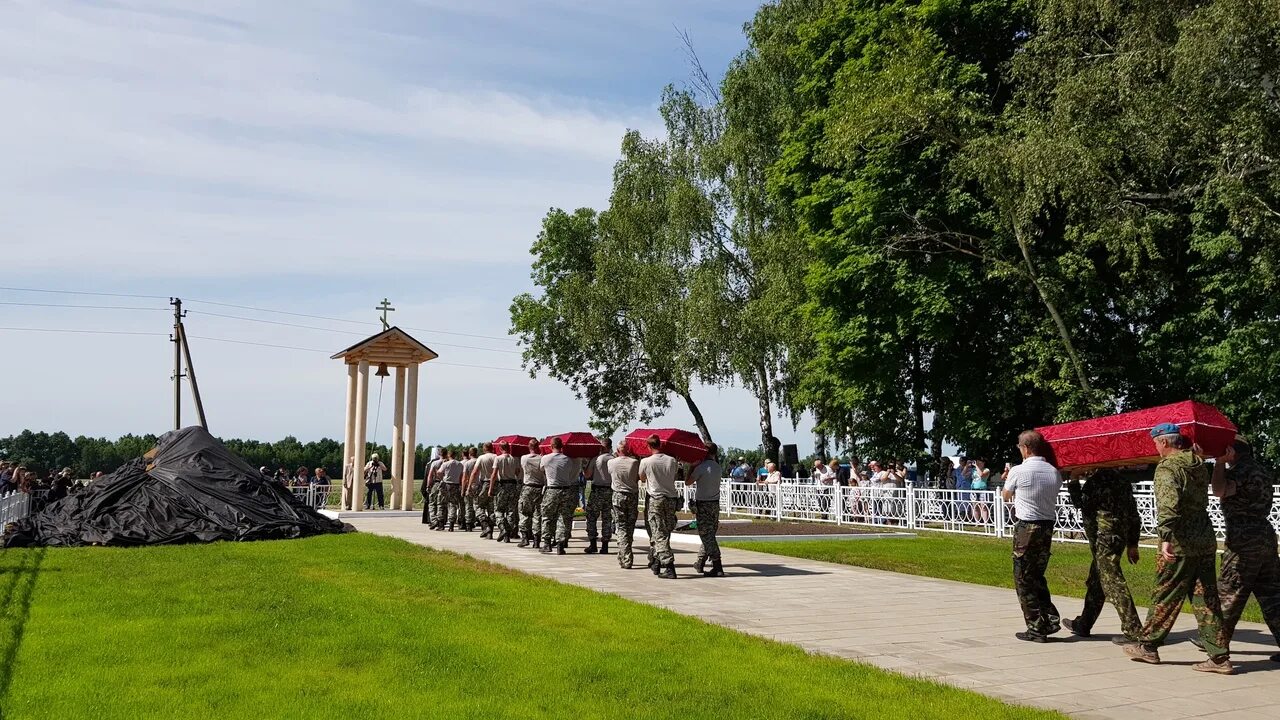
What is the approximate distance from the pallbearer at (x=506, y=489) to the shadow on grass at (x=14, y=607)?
24.7 feet

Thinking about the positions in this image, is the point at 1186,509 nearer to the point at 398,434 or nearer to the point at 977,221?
the point at 977,221

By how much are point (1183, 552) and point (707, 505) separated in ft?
22.9

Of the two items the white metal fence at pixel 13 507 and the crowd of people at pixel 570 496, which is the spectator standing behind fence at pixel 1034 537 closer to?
the crowd of people at pixel 570 496

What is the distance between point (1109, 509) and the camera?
9.05 metres

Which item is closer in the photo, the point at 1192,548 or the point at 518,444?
the point at 1192,548

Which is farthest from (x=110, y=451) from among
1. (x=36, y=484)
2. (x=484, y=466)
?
(x=484, y=466)

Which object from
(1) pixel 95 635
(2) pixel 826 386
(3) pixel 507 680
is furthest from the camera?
(2) pixel 826 386

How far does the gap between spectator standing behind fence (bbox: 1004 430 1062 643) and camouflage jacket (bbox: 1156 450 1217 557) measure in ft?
3.83

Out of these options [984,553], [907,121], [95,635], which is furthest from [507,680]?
[907,121]

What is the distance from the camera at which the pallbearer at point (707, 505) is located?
14.1 m

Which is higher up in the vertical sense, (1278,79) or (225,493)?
(1278,79)

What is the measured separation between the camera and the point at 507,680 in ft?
23.5

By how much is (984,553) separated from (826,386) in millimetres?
12768

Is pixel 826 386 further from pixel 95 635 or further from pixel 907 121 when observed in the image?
pixel 95 635
